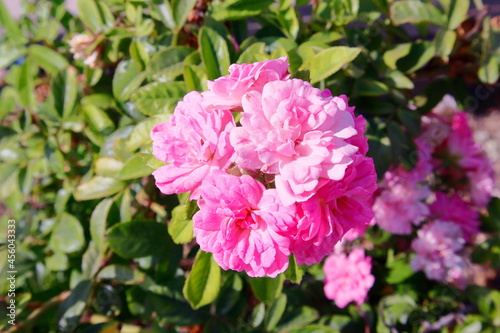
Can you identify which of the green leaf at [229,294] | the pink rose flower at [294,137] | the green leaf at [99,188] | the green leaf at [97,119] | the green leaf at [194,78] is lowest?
the green leaf at [229,294]

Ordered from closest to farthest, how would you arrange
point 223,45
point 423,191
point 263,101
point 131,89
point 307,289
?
point 263,101 → point 223,45 → point 131,89 → point 423,191 → point 307,289

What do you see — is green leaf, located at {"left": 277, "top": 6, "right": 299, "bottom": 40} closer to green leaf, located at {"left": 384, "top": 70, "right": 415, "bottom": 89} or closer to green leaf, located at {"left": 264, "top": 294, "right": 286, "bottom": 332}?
green leaf, located at {"left": 384, "top": 70, "right": 415, "bottom": 89}

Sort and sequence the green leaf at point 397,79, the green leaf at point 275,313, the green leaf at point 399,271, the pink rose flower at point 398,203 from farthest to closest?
the green leaf at point 399,271 < the pink rose flower at point 398,203 < the green leaf at point 275,313 < the green leaf at point 397,79

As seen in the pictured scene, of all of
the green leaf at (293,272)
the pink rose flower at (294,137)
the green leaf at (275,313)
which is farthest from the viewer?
the green leaf at (275,313)

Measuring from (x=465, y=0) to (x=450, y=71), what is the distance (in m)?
0.21

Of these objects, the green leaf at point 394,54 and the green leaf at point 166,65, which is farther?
the green leaf at point 394,54

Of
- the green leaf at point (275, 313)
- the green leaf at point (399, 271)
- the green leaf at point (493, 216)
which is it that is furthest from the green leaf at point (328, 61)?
the green leaf at point (493, 216)

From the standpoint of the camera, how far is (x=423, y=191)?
3.99 ft

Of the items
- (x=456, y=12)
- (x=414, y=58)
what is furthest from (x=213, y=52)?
(x=456, y=12)

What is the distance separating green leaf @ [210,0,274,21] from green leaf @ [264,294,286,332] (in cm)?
65

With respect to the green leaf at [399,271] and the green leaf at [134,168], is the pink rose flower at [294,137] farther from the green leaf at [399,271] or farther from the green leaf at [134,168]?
the green leaf at [399,271]

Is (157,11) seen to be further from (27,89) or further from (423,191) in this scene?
(423,191)

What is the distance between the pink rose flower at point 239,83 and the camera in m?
0.55

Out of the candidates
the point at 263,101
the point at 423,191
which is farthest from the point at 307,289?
the point at 263,101
